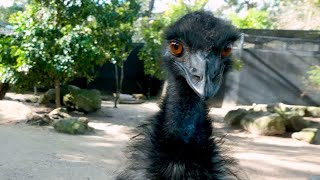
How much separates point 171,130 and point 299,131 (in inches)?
284

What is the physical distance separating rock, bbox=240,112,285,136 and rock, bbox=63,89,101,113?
3168 mm

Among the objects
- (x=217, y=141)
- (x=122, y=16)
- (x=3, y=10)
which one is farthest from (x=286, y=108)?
(x=3, y=10)

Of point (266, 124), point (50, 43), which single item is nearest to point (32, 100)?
Answer: point (50, 43)

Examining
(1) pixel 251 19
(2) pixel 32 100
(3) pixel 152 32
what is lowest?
(2) pixel 32 100

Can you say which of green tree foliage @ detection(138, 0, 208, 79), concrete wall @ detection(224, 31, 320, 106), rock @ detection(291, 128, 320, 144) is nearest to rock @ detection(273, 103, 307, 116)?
rock @ detection(291, 128, 320, 144)

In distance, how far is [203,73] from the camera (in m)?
1.49

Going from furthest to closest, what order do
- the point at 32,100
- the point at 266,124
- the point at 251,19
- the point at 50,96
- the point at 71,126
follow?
the point at 251,19 < the point at 32,100 < the point at 50,96 < the point at 266,124 < the point at 71,126

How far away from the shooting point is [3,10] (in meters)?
25.7

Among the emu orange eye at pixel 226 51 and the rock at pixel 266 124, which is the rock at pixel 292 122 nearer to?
the rock at pixel 266 124

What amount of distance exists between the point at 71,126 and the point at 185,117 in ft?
16.6

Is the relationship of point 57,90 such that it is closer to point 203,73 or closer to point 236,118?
point 236,118

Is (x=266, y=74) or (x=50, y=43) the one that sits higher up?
(x=50, y=43)

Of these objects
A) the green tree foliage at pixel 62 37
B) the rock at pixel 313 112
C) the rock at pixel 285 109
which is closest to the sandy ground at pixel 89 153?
the green tree foliage at pixel 62 37

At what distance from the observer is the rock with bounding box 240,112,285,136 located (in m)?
8.05
